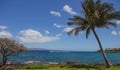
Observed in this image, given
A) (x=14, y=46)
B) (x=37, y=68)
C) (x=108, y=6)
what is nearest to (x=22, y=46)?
(x=14, y=46)

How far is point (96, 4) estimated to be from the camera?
3459 cm

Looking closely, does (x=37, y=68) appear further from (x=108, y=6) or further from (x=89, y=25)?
(x=108, y=6)

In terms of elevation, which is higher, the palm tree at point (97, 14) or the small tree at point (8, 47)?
the palm tree at point (97, 14)

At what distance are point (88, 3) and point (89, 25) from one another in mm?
3120

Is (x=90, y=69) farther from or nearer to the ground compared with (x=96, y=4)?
nearer to the ground

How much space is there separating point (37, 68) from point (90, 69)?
6.75 m

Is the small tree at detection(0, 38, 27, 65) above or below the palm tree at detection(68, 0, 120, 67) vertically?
below

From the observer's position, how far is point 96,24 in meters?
34.4

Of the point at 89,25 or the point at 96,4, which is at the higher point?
the point at 96,4

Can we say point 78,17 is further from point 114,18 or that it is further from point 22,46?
point 22,46

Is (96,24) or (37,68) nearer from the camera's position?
(37,68)

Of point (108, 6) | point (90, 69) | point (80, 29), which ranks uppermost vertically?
point (108, 6)

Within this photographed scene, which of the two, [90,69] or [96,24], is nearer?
[90,69]

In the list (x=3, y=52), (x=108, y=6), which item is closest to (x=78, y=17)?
(x=108, y=6)
